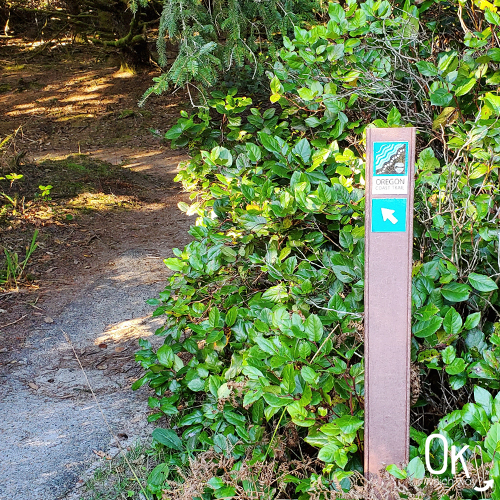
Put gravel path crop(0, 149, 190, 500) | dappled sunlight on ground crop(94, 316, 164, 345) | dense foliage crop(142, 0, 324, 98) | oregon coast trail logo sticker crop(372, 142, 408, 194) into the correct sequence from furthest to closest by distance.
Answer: dappled sunlight on ground crop(94, 316, 164, 345) < dense foliage crop(142, 0, 324, 98) < gravel path crop(0, 149, 190, 500) < oregon coast trail logo sticker crop(372, 142, 408, 194)

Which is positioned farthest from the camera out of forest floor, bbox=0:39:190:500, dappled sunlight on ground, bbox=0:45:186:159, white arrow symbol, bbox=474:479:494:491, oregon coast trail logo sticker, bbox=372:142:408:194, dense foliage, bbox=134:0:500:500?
dappled sunlight on ground, bbox=0:45:186:159

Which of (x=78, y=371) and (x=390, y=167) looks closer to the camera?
(x=390, y=167)

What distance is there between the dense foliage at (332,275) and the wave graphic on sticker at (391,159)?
50cm

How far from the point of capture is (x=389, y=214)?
1.83m

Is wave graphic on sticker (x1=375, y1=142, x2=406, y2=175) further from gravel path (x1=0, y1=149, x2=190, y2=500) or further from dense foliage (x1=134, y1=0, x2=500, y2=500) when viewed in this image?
gravel path (x1=0, y1=149, x2=190, y2=500)

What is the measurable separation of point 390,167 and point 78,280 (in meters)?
3.90

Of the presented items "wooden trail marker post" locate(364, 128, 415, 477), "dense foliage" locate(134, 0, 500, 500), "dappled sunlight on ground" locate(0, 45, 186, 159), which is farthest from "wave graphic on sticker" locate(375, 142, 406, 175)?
"dappled sunlight on ground" locate(0, 45, 186, 159)

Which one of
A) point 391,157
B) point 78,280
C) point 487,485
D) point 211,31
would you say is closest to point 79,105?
point 78,280

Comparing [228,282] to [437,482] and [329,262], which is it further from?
[437,482]

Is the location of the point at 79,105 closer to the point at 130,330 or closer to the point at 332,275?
the point at 130,330

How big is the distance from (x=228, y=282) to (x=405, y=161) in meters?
1.33

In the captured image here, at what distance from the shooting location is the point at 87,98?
11.9m

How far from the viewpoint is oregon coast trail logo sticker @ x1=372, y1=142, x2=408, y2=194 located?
1824 millimetres

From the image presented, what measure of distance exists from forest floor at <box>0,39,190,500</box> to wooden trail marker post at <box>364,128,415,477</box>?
1.47 metres
